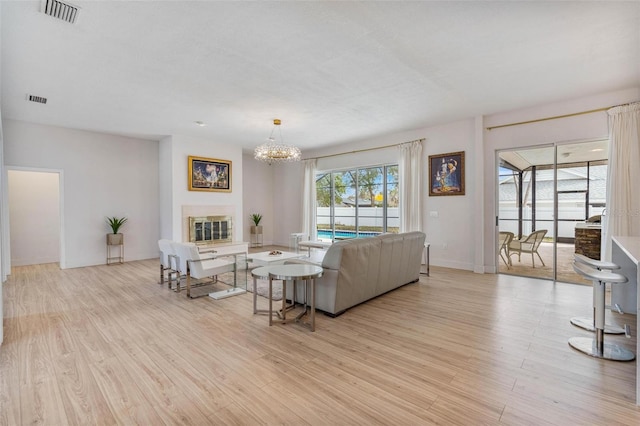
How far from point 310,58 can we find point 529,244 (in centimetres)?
536

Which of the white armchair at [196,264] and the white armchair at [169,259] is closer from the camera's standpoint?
the white armchair at [196,264]

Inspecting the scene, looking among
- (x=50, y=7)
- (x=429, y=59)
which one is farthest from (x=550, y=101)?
(x=50, y=7)

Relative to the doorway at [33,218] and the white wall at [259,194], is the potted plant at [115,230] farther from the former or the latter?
the white wall at [259,194]

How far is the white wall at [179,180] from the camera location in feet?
23.2

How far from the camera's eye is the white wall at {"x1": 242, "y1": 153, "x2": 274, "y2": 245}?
973 cm

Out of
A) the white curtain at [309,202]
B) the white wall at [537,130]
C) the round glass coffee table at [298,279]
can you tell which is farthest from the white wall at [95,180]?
the white wall at [537,130]

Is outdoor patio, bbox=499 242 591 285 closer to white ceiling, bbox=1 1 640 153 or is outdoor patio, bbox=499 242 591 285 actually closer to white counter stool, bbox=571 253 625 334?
white counter stool, bbox=571 253 625 334

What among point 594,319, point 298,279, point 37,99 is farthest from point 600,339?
point 37,99

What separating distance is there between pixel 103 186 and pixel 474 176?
8387 mm

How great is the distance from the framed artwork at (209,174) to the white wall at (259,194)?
1.63m

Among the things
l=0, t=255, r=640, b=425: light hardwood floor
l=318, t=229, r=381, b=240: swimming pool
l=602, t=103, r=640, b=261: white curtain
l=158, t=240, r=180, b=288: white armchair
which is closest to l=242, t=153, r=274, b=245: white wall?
l=318, t=229, r=381, b=240: swimming pool

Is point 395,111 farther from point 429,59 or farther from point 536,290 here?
point 536,290

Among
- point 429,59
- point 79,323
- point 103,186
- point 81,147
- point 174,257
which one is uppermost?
point 429,59

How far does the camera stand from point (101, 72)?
380 cm
